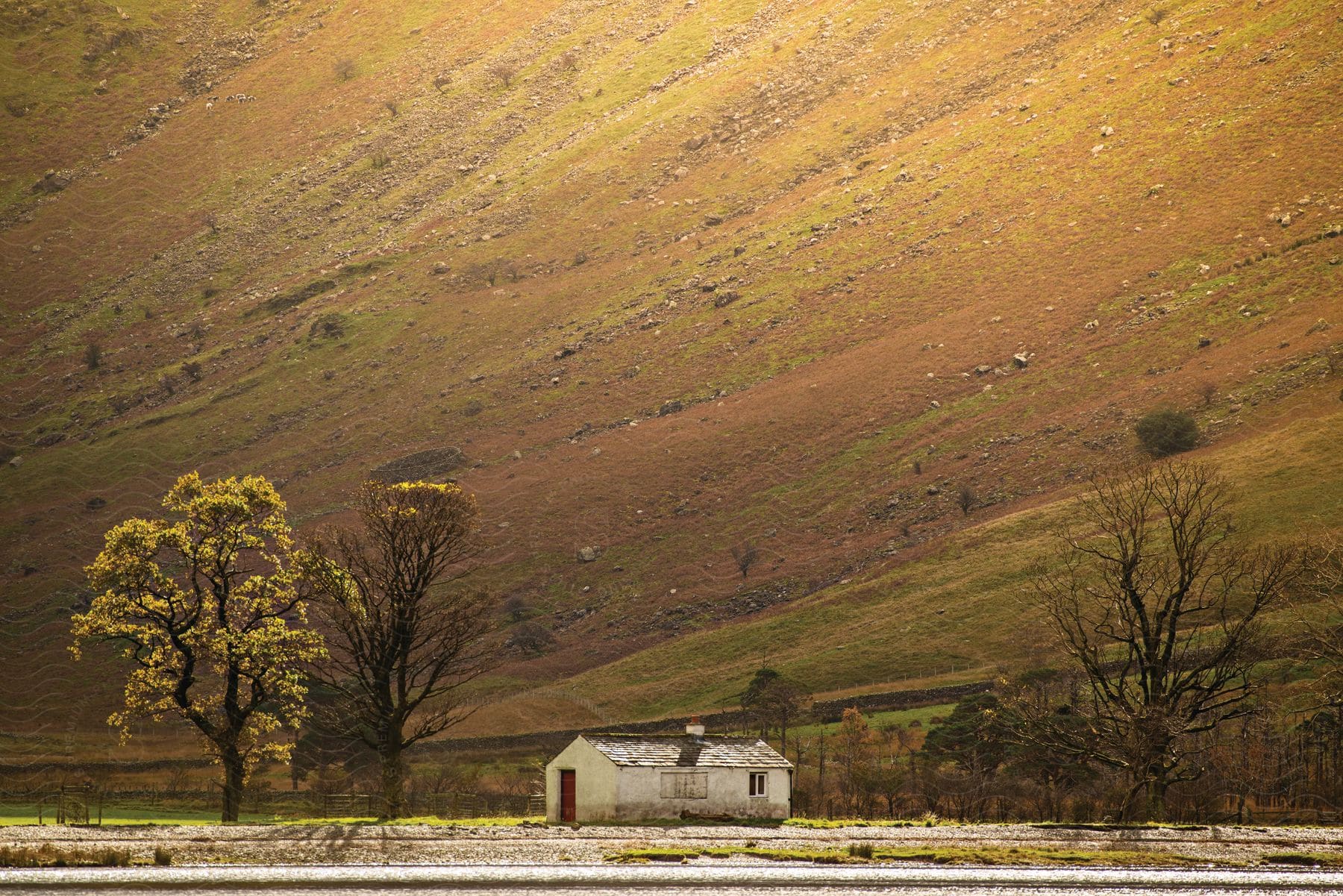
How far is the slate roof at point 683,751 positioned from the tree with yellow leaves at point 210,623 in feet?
34.4

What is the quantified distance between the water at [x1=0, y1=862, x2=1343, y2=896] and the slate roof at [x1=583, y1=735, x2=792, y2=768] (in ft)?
46.3

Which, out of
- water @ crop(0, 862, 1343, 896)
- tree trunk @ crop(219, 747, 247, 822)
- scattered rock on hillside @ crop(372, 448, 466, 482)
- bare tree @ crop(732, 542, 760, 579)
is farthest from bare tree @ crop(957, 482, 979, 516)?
water @ crop(0, 862, 1343, 896)

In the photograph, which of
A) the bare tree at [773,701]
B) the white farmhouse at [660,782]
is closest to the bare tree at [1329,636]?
the white farmhouse at [660,782]

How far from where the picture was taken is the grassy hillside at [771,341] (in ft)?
336

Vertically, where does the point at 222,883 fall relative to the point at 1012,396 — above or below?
below

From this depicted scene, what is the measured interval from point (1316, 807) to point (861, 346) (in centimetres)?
9510

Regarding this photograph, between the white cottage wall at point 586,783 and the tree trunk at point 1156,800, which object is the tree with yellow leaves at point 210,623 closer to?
the white cottage wall at point 586,783

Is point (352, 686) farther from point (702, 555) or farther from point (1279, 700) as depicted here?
point (1279, 700)

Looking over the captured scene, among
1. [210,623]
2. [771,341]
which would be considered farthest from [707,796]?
[771,341]

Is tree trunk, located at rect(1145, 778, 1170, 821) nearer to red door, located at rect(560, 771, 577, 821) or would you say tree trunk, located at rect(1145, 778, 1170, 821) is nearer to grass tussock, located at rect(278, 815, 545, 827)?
red door, located at rect(560, 771, 577, 821)

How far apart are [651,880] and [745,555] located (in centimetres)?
8751

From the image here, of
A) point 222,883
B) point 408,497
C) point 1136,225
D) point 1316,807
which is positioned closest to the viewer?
point 222,883

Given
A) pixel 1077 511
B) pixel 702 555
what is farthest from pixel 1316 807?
pixel 702 555

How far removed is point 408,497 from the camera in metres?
45.8
